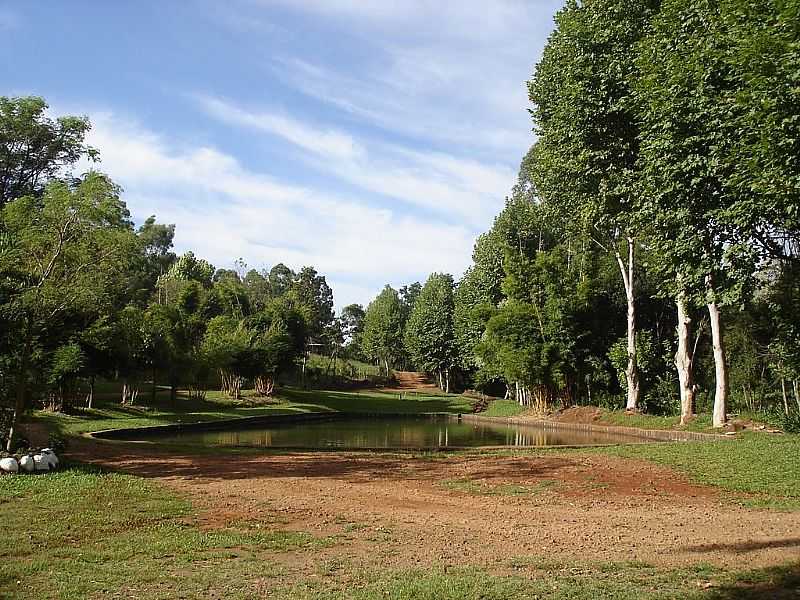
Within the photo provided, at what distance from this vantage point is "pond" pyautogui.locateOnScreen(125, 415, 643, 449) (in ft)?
80.8

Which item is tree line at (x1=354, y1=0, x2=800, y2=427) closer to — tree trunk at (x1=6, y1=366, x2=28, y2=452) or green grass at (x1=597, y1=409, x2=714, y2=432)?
green grass at (x1=597, y1=409, x2=714, y2=432)

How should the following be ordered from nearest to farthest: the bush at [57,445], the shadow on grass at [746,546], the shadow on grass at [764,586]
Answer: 1. the shadow on grass at [764,586]
2. the shadow on grass at [746,546]
3. the bush at [57,445]

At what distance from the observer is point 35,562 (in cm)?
725

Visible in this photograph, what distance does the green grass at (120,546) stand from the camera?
6586mm

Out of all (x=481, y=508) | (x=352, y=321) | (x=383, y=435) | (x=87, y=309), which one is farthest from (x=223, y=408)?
(x=352, y=321)

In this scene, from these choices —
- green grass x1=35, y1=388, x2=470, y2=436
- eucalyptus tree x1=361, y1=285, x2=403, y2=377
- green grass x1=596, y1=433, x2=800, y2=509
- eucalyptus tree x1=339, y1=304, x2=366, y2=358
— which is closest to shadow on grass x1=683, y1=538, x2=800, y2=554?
green grass x1=596, y1=433, x2=800, y2=509

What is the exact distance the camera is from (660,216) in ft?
56.1

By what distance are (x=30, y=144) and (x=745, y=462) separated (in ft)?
141

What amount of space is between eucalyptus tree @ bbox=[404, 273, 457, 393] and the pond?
75.2 feet

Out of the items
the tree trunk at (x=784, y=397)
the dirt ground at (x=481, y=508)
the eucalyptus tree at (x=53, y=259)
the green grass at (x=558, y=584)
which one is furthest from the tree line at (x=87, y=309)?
the tree trunk at (x=784, y=397)

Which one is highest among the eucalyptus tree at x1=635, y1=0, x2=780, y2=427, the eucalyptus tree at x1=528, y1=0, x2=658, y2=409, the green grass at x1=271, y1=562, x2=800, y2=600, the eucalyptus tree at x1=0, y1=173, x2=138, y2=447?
the eucalyptus tree at x1=528, y1=0, x2=658, y2=409

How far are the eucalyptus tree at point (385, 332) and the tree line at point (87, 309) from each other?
1476 cm

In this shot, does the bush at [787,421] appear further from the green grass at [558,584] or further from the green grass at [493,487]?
the green grass at [558,584]

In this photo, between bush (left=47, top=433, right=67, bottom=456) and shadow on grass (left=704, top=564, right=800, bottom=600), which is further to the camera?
bush (left=47, top=433, right=67, bottom=456)
